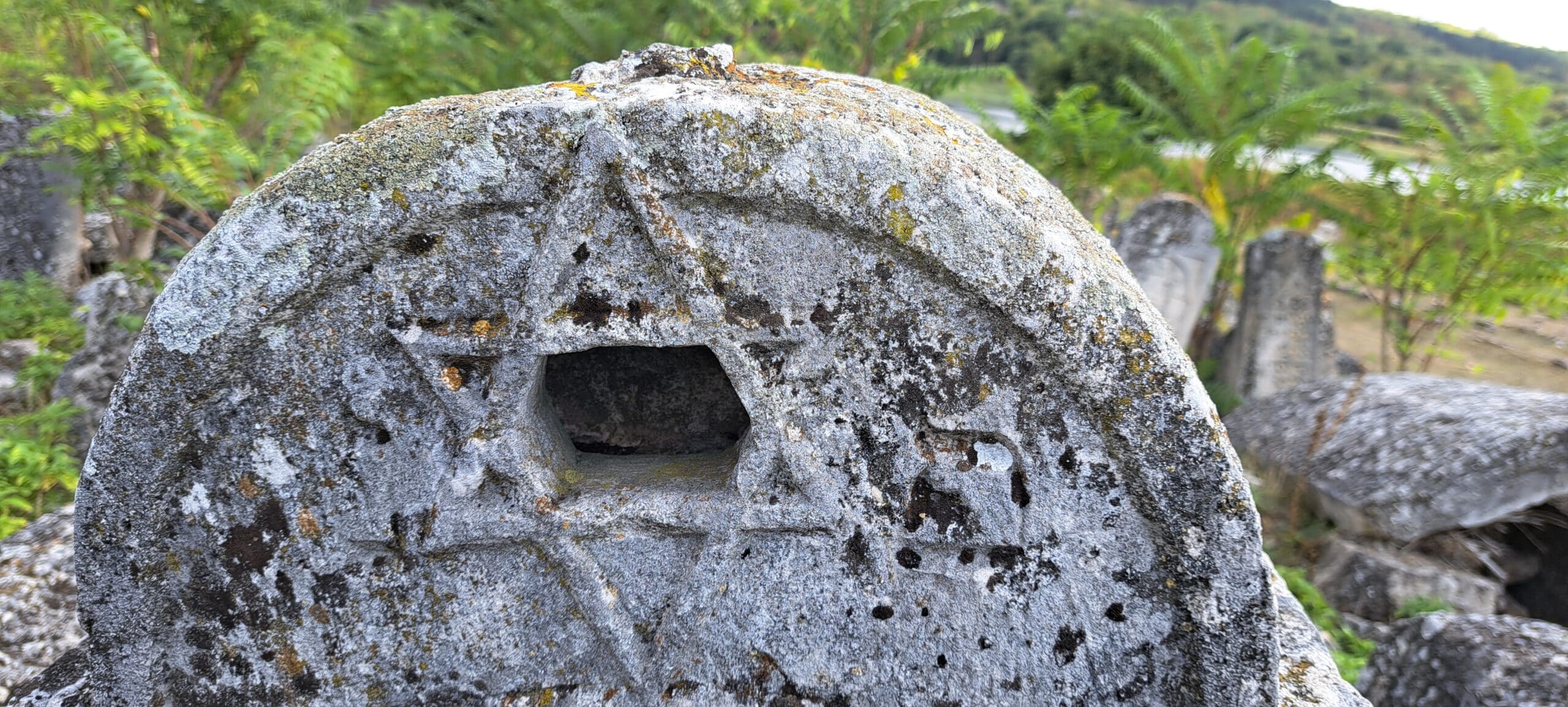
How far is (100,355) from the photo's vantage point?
3.91 meters

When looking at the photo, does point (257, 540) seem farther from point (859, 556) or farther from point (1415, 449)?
point (1415, 449)

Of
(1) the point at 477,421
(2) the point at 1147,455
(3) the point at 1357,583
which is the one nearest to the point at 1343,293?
(3) the point at 1357,583

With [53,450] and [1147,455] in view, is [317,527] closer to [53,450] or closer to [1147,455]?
[1147,455]

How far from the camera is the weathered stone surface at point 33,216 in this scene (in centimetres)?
488

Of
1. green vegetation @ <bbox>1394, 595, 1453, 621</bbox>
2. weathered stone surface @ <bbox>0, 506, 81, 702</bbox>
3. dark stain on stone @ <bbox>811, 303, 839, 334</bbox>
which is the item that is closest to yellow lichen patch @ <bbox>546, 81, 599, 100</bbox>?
dark stain on stone @ <bbox>811, 303, 839, 334</bbox>

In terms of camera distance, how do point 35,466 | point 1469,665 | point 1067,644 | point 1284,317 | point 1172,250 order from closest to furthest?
point 1067,644, point 1469,665, point 35,466, point 1284,317, point 1172,250

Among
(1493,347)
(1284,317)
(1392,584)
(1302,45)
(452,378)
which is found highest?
(1302,45)

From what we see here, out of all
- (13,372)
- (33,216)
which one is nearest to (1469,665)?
(13,372)

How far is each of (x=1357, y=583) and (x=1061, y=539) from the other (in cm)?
300

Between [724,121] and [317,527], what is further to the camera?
[317,527]

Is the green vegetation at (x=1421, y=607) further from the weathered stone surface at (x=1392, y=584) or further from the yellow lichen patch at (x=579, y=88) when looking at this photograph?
the yellow lichen patch at (x=579, y=88)

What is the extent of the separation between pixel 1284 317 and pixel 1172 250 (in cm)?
83

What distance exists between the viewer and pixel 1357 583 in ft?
12.3

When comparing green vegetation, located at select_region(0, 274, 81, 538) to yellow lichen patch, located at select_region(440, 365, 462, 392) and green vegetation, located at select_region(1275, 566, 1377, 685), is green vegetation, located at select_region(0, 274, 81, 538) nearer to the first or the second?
yellow lichen patch, located at select_region(440, 365, 462, 392)
